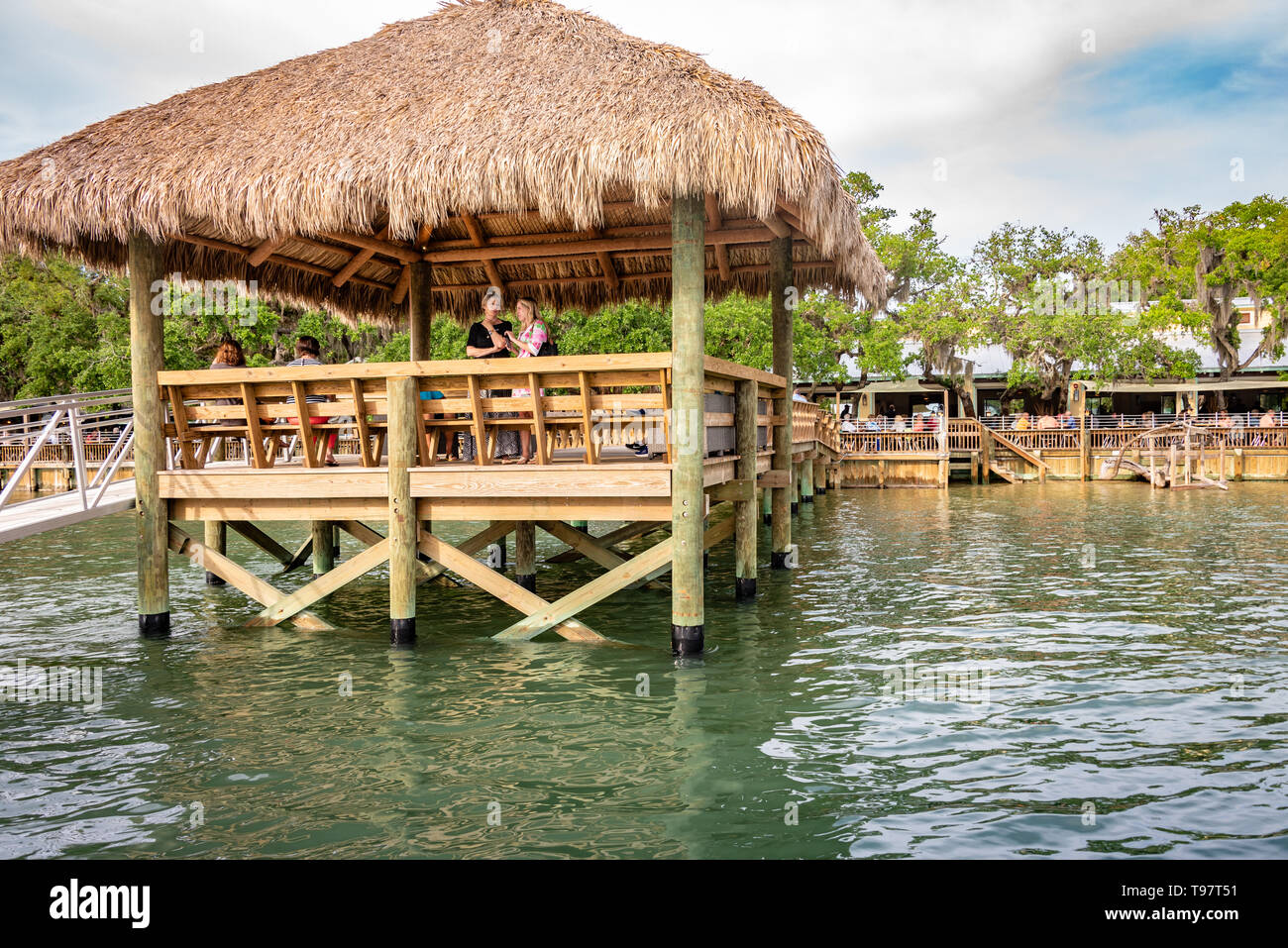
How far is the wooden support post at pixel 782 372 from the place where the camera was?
12703mm

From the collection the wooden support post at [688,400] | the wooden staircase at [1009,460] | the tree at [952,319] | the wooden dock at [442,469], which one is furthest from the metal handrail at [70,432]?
the tree at [952,319]

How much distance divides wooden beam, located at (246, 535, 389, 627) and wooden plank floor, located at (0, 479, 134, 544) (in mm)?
2090

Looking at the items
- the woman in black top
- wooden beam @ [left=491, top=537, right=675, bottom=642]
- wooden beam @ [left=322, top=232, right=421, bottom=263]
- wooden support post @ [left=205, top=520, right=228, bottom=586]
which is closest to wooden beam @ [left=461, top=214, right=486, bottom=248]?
wooden beam @ [left=322, top=232, right=421, bottom=263]

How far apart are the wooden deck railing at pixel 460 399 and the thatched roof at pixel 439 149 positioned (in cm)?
133

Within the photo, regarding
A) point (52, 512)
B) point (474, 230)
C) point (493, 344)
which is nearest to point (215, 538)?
point (52, 512)

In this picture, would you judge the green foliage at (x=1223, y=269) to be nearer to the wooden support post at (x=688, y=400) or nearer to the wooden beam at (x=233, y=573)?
the wooden support post at (x=688, y=400)

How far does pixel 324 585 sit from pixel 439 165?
164 inches

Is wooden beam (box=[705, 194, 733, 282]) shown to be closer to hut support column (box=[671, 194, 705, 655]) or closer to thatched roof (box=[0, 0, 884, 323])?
thatched roof (box=[0, 0, 884, 323])

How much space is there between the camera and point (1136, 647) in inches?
387

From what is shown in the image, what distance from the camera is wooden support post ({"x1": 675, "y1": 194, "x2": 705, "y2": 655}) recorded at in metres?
8.62

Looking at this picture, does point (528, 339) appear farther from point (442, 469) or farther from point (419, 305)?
point (419, 305)

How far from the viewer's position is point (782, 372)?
46.1ft

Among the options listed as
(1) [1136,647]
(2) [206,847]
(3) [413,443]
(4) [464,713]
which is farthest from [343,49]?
(1) [1136,647]

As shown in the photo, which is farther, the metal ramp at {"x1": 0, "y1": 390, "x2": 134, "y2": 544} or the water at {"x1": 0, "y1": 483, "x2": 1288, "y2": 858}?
the metal ramp at {"x1": 0, "y1": 390, "x2": 134, "y2": 544}
